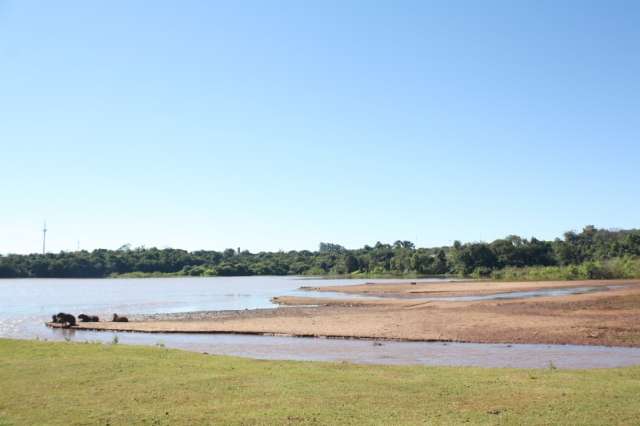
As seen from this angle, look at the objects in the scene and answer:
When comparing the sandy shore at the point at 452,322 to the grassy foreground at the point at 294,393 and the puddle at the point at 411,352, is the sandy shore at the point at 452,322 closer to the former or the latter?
the puddle at the point at 411,352

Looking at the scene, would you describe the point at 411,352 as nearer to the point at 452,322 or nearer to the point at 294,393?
the point at 452,322

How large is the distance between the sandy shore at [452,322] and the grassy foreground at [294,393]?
13.8 m

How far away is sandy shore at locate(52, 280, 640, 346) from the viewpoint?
33531 mm

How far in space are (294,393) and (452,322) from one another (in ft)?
87.9

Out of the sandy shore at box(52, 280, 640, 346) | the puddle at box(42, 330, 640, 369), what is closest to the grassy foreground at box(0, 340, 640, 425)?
the puddle at box(42, 330, 640, 369)

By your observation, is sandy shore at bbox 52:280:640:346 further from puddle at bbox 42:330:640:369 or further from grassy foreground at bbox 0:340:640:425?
grassy foreground at bbox 0:340:640:425

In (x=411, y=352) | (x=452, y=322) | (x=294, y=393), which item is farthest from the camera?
(x=452, y=322)

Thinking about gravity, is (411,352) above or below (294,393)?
below

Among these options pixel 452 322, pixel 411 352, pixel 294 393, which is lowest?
pixel 411 352

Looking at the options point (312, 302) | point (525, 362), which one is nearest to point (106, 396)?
point (525, 362)

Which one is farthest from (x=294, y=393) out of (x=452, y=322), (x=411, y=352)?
(x=452, y=322)

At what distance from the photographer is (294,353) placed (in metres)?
29.2

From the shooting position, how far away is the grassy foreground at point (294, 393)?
13.4m

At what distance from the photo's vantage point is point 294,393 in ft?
52.4
